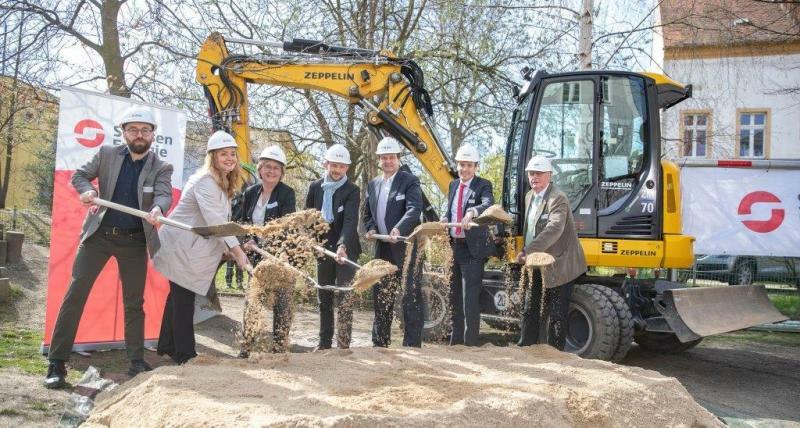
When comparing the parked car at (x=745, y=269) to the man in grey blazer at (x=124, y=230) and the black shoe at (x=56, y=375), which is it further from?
the black shoe at (x=56, y=375)

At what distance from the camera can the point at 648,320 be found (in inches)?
263

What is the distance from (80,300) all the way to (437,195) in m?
11.0

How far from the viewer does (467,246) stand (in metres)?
6.11

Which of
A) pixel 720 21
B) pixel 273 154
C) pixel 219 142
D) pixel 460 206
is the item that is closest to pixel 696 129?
pixel 720 21

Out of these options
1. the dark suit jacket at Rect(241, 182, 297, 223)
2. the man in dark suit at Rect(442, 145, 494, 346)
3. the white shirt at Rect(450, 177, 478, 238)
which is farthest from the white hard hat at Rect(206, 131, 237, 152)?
the white shirt at Rect(450, 177, 478, 238)

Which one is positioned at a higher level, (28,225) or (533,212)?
(533,212)

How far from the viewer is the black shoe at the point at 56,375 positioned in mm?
4645

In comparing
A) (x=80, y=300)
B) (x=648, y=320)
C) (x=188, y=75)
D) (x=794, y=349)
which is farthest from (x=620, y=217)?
(x=188, y=75)

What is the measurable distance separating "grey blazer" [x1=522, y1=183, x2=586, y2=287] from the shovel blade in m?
2.36

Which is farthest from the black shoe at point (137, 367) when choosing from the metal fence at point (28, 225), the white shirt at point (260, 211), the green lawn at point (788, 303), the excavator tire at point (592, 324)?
the green lawn at point (788, 303)

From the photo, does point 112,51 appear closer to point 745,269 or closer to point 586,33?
point 586,33

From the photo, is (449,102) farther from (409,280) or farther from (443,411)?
(443,411)

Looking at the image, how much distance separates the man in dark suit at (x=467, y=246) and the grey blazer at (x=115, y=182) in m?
2.38

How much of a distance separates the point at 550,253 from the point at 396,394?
109 inches
